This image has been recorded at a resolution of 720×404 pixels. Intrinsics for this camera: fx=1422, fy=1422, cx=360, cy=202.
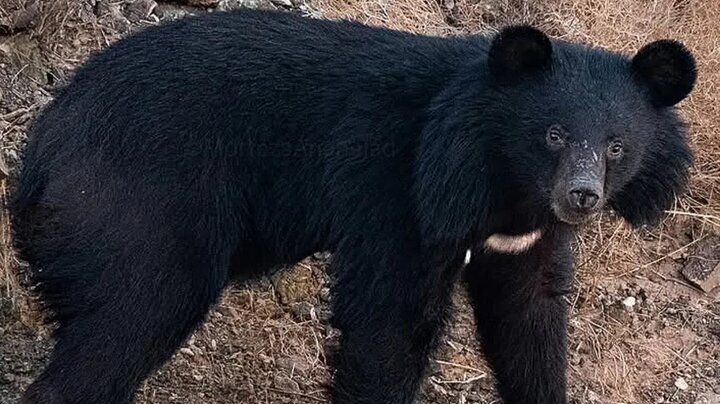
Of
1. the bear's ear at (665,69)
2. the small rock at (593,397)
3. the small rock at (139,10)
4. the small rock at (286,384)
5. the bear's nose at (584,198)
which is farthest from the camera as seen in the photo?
the small rock at (139,10)

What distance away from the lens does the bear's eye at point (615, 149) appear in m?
4.50

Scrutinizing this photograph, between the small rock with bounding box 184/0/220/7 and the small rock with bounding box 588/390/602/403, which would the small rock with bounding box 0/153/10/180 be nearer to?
the small rock with bounding box 184/0/220/7

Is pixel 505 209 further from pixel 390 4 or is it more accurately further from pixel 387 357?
Answer: pixel 390 4

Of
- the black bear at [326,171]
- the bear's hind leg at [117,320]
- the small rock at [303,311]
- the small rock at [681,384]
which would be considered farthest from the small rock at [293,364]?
the small rock at [681,384]

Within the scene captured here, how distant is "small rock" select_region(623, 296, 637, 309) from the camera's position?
22.7 feet

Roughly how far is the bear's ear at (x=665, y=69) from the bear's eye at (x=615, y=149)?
261 mm

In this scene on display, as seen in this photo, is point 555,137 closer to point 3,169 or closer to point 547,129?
point 547,129

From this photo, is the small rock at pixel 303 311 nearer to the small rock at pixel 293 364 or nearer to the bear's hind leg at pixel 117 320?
the small rock at pixel 293 364

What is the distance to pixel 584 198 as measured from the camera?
170 inches

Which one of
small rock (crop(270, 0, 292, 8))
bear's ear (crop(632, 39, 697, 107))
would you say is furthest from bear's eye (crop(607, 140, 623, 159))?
small rock (crop(270, 0, 292, 8))

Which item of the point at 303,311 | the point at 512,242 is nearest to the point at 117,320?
the point at 512,242

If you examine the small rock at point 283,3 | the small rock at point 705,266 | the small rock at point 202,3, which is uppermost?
the small rock at point 283,3

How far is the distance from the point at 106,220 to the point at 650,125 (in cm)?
182

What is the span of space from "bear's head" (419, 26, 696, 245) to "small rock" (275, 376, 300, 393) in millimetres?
1726
